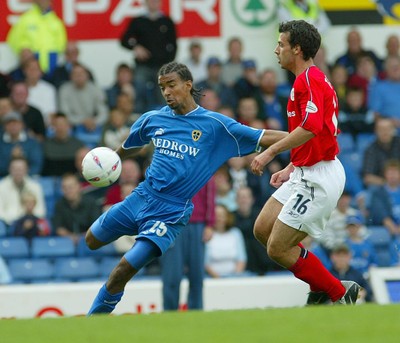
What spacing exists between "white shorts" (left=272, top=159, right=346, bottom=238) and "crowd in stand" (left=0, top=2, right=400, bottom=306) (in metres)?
4.06

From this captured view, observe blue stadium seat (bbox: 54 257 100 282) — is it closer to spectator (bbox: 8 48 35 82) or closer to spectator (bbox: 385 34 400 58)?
spectator (bbox: 8 48 35 82)

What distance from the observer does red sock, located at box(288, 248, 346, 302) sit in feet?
30.8

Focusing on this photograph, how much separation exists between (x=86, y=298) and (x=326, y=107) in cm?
447

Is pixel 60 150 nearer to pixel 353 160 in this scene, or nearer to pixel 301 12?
pixel 353 160

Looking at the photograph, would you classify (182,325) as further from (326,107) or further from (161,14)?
(161,14)

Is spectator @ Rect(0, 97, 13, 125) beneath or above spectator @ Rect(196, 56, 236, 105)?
beneath

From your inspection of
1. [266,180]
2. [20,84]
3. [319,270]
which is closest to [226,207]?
[266,180]

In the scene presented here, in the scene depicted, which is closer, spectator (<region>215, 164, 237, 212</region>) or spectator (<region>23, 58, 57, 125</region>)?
spectator (<region>215, 164, 237, 212</region>)

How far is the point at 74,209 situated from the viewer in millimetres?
14797

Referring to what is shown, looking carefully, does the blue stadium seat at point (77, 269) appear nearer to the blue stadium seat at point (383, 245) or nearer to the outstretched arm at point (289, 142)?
the blue stadium seat at point (383, 245)

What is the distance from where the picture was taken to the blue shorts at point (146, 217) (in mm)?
9898

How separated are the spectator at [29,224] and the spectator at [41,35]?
311 centimetres

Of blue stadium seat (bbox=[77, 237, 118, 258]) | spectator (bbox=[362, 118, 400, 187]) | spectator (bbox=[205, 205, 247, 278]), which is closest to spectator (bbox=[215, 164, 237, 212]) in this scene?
spectator (bbox=[205, 205, 247, 278])

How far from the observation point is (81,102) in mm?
16906
